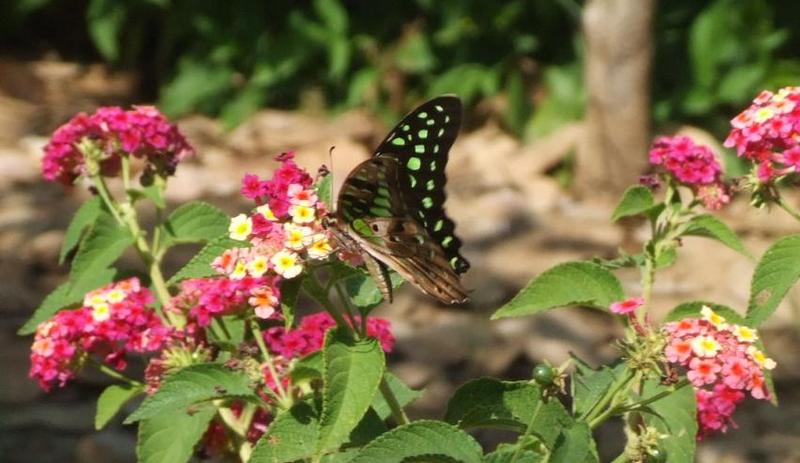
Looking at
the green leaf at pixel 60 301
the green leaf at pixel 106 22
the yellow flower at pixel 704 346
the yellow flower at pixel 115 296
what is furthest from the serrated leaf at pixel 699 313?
the green leaf at pixel 106 22

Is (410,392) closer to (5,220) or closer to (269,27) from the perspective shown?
(5,220)

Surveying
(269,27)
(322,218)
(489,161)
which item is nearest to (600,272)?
(322,218)

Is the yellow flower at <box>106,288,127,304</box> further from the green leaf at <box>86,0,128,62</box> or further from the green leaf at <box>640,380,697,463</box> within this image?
the green leaf at <box>86,0,128,62</box>

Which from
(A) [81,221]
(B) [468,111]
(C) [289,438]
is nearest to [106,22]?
(B) [468,111]

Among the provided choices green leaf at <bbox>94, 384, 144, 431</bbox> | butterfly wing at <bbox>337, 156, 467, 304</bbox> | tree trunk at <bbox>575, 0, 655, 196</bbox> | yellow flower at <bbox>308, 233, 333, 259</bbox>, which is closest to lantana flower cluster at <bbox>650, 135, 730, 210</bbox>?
butterfly wing at <bbox>337, 156, 467, 304</bbox>

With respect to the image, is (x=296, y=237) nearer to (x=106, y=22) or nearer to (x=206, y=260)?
(x=206, y=260)

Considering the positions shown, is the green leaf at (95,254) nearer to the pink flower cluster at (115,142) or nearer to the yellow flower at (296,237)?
the pink flower cluster at (115,142)
